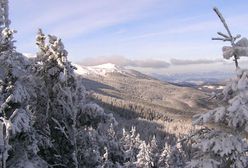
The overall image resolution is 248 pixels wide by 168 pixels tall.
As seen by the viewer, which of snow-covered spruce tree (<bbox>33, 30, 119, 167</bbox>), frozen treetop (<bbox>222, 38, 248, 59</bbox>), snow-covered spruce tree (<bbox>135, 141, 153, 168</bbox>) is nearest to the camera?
frozen treetop (<bbox>222, 38, 248, 59</bbox>)

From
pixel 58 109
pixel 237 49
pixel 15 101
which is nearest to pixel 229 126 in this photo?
pixel 237 49

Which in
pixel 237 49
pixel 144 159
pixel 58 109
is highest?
pixel 237 49

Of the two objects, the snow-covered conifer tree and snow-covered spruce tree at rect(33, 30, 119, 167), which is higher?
snow-covered spruce tree at rect(33, 30, 119, 167)

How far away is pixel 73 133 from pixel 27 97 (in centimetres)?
182

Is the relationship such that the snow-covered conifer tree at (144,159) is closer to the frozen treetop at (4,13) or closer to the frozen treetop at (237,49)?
the frozen treetop at (4,13)

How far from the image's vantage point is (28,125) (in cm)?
1284

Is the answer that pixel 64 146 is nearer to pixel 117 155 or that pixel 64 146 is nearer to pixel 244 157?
pixel 117 155

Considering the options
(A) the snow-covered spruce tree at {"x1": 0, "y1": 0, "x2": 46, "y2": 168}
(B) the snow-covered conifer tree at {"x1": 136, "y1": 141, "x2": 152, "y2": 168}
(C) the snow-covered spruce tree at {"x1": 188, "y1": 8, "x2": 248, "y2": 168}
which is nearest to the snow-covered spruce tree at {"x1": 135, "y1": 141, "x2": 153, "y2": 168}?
(B) the snow-covered conifer tree at {"x1": 136, "y1": 141, "x2": 152, "y2": 168}

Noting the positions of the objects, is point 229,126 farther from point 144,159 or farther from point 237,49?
point 144,159

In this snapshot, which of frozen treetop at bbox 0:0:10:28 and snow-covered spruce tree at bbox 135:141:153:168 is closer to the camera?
frozen treetop at bbox 0:0:10:28

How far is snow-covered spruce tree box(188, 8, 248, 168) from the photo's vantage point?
8.22 m

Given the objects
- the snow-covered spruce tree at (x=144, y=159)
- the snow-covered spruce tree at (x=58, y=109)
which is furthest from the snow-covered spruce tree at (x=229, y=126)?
the snow-covered spruce tree at (x=144, y=159)

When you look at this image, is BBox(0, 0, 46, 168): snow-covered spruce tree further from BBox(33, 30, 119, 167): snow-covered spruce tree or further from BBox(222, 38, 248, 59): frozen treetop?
BBox(222, 38, 248, 59): frozen treetop

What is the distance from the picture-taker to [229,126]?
8.75 metres
